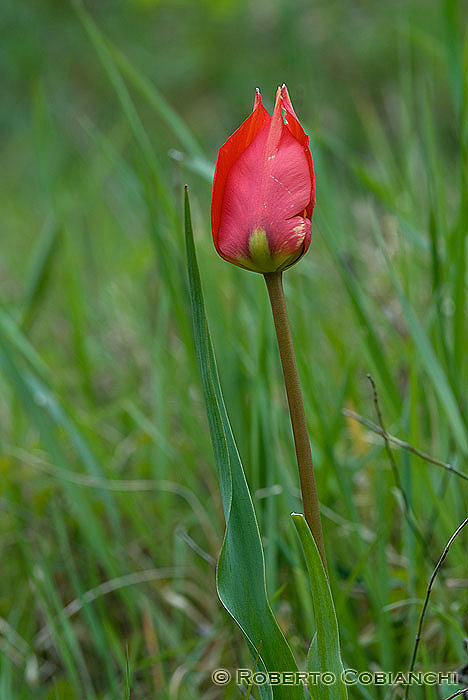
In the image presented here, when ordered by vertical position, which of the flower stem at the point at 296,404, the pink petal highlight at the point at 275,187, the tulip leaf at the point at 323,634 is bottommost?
the tulip leaf at the point at 323,634

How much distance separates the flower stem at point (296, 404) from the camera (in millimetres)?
452

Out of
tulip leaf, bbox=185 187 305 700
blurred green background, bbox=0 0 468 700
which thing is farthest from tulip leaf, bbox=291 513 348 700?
blurred green background, bbox=0 0 468 700

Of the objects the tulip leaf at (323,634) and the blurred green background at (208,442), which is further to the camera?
the blurred green background at (208,442)

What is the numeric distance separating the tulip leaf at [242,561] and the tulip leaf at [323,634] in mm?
16

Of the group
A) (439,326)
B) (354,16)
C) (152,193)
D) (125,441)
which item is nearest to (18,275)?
(125,441)

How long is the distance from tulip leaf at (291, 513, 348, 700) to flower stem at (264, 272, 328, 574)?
0.12 feet

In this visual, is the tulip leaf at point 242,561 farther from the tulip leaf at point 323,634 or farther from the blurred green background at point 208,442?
the blurred green background at point 208,442

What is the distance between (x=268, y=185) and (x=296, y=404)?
13 cm

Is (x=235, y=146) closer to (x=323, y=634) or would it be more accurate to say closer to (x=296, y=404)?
(x=296, y=404)

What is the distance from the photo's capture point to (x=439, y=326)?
2.52ft

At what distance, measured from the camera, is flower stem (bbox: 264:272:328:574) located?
1.48 feet

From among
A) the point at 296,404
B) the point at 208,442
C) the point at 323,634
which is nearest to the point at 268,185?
the point at 296,404

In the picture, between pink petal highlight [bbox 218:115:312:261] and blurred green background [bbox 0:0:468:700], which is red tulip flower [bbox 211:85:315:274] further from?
blurred green background [bbox 0:0:468:700]

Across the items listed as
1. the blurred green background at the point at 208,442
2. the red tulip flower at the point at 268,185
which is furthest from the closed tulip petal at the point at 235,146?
the blurred green background at the point at 208,442
